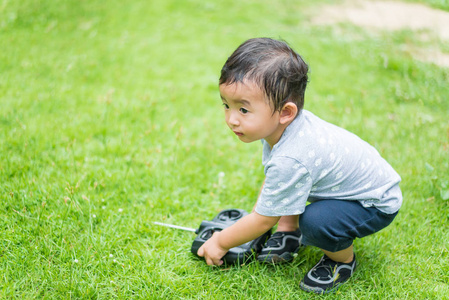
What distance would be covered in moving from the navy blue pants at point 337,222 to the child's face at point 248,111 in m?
0.44

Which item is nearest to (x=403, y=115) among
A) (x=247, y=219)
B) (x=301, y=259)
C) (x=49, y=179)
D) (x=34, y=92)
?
(x=301, y=259)

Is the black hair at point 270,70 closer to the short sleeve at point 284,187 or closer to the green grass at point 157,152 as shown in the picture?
the short sleeve at point 284,187

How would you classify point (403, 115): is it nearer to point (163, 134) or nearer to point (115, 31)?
point (163, 134)

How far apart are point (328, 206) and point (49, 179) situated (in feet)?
5.58

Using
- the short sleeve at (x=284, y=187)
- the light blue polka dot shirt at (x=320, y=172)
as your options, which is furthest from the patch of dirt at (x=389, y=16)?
the short sleeve at (x=284, y=187)

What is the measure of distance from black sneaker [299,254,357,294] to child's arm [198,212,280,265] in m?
0.36

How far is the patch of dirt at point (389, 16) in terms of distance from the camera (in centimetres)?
624

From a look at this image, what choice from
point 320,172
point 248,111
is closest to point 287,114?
point 248,111

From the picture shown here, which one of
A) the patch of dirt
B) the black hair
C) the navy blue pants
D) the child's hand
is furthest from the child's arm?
the patch of dirt

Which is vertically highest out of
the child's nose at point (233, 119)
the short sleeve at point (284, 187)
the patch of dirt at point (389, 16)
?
the child's nose at point (233, 119)

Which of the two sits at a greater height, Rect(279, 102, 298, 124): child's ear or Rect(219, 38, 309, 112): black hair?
Rect(219, 38, 309, 112): black hair

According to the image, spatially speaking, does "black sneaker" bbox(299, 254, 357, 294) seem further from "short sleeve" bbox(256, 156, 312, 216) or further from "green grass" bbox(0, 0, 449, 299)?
"short sleeve" bbox(256, 156, 312, 216)

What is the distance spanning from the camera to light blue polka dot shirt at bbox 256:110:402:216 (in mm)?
1864

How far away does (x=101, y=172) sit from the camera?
2.79 m
